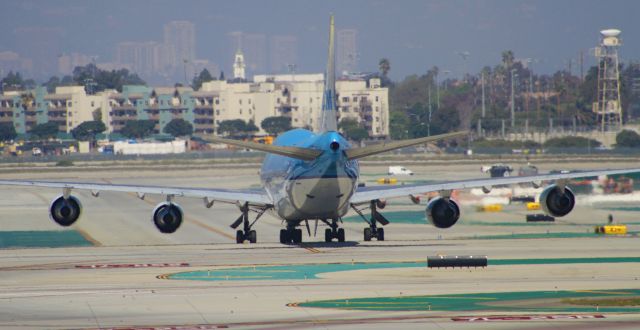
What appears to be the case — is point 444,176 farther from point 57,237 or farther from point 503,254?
point 503,254

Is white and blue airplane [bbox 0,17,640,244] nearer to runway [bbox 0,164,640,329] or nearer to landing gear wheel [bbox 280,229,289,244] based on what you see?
landing gear wheel [bbox 280,229,289,244]

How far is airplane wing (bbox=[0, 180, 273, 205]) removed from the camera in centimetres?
5750

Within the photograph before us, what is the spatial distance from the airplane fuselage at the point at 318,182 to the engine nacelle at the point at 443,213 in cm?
394

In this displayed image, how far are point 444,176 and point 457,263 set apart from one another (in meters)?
101

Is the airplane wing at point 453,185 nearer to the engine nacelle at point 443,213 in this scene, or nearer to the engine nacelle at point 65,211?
the engine nacelle at point 443,213

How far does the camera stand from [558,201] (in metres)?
58.4

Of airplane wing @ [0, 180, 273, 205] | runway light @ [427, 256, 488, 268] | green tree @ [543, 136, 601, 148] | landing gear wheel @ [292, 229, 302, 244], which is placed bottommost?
green tree @ [543, 136, 601, 148]

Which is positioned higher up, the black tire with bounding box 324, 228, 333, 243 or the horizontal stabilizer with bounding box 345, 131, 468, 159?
the horizontal stabilizer with bounding box 345, 131, 468, 159

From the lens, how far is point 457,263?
162ft

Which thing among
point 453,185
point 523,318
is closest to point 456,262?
point 453,185

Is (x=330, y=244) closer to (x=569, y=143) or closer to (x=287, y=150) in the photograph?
(x=287, y=150)

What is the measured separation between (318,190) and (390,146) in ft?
19.9

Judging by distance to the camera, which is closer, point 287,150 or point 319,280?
point 319,280

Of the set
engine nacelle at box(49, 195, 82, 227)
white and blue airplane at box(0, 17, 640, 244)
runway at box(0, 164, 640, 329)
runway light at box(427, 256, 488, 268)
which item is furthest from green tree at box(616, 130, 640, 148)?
runway light at box(427, 256, 488, 268)
